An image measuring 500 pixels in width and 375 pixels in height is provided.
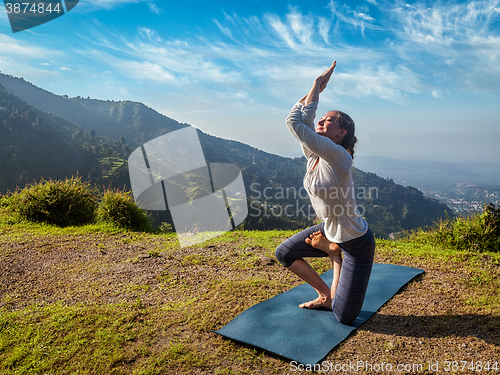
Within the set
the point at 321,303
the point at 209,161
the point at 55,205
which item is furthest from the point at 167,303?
the point at 209,161

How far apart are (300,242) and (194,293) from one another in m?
1.41

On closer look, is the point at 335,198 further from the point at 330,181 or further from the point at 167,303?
the point at 167,303

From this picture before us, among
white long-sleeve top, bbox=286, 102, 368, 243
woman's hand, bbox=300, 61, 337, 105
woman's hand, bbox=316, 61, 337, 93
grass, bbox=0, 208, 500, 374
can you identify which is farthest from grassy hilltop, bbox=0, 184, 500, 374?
woman's hand, bbox=316, 61, 337, 93

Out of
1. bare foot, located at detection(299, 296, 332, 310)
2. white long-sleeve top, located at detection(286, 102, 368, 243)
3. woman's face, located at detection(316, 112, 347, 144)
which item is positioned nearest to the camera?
white long-sleeve top, located at detection(286, 102, 368, 243)

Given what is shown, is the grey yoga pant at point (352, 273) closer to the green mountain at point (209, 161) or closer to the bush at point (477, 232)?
the bush at point (477, 232)

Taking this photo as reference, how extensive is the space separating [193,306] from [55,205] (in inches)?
234

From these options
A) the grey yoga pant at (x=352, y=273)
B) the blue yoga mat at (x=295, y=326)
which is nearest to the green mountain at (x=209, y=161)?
the blue yoga mat at (x=295, y=326)

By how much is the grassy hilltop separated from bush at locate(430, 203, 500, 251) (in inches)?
0.7

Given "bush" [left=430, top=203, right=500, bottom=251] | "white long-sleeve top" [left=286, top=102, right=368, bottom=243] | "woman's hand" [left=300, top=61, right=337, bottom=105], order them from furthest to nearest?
1. "bush" [left=430, top=203, right=500, bottom=251]
2. "woman's hand" [left=300, top=61, right=337, bottom=105]
3. "white long-sleeve top" [left=286, top=102, right=368, bottom=243]

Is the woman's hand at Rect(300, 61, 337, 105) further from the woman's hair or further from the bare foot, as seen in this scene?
the bare foot

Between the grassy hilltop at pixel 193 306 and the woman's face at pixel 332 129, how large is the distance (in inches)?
59.5

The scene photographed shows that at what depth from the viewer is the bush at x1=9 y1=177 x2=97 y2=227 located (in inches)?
280

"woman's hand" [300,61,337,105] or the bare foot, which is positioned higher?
"woman's hand" [300,61,337,105]

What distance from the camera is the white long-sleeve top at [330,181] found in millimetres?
1967
